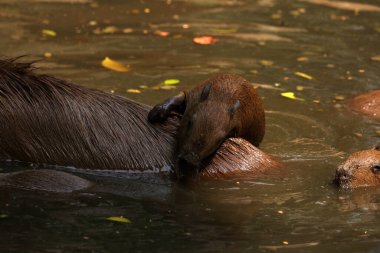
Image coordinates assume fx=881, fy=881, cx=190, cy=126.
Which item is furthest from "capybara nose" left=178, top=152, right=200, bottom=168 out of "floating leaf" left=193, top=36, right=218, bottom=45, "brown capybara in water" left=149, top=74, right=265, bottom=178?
"floating leaf" left=193, top=36, right=218, bottom=45

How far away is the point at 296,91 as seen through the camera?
9375 millimetres

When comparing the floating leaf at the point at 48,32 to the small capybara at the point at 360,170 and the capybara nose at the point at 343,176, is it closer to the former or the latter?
the small capybara at the point at 360,170

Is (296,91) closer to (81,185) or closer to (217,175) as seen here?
(217,175)

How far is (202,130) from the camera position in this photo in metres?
6.84

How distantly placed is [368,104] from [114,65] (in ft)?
9.40

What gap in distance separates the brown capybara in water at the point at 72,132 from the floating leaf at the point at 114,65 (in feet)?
8.39

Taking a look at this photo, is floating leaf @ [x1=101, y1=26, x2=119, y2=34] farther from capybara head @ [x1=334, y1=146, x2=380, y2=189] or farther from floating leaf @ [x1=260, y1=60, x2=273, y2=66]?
capybara head @ [x1=334, y1=146, x2=380, y2=189]

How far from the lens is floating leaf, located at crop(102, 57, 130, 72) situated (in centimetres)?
980

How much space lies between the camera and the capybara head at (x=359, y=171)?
6934 millimetres

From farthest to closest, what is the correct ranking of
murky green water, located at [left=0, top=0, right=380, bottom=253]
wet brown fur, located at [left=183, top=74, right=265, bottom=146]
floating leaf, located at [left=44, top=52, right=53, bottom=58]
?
floating leaf, located at [left=44, top=52, right=53, bottom=58] → wet brown fur, located at [left=183, top=74, right=265, bottom=146] → murky green water, located at [left=0, top=0, right=380, bottom=253]

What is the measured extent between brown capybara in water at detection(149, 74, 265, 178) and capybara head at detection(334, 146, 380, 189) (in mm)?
916

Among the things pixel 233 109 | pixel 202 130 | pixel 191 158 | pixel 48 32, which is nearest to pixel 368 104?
pixel 233 109

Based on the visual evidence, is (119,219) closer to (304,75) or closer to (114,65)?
(114,65)

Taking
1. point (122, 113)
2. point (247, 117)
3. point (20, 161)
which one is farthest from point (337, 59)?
point (20, 161)
